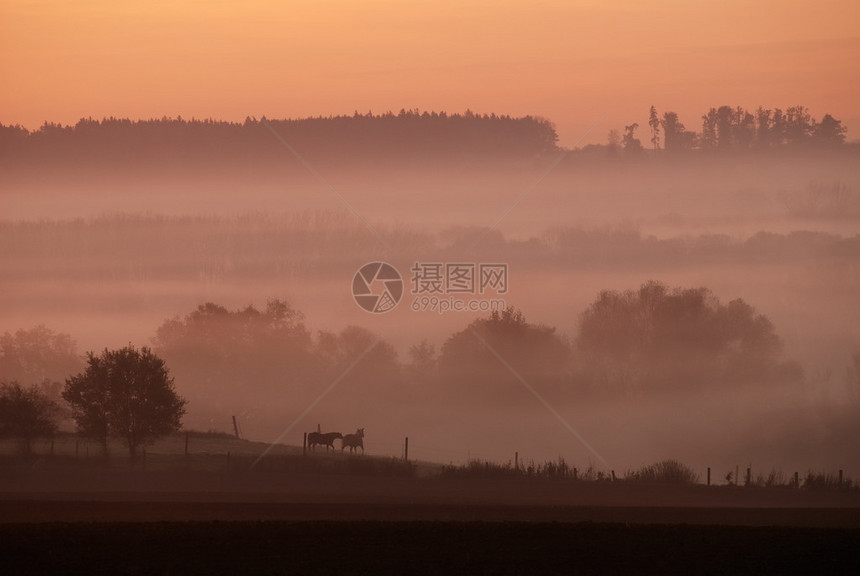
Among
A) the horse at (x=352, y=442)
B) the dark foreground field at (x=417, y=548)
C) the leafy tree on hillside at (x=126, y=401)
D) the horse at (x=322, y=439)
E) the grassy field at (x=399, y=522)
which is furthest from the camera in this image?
the horse at (x=352, y=442)

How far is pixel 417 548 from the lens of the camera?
143 feet

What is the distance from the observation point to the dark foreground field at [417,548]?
1593 inches

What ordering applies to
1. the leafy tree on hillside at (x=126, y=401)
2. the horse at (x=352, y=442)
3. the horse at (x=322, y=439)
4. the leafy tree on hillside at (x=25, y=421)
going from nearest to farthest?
the leafy tree on hillside at (x=126, y=401) → the leafy tree on hillside at (x=25, y=421) → the horse at (x=322, y=439) → the horse at (x=352, y=442)

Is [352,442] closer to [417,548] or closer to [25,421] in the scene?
[25,421]

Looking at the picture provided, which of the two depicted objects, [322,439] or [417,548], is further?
[322,439]

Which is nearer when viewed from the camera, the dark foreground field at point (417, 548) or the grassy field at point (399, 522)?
the dark foreground field at point (417, 548)

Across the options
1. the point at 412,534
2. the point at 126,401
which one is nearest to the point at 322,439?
the point at 126,401

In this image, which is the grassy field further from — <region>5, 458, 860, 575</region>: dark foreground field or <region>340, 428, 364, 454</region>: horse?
<region>340, 428, 364, 454</region>: horse

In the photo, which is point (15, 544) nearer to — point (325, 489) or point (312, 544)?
point (312, 544)

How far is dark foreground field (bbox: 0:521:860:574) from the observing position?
40469 mm

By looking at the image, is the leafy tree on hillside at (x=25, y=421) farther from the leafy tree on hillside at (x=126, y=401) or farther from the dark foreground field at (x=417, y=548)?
the dark foreground field at (x=417, y=548)

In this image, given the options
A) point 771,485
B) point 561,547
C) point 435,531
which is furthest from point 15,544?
point 771,485

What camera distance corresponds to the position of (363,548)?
142 feet

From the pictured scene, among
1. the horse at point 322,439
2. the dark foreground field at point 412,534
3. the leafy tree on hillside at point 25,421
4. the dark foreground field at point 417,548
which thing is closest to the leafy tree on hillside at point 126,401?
the leafy tree on hillside at point 25,421
